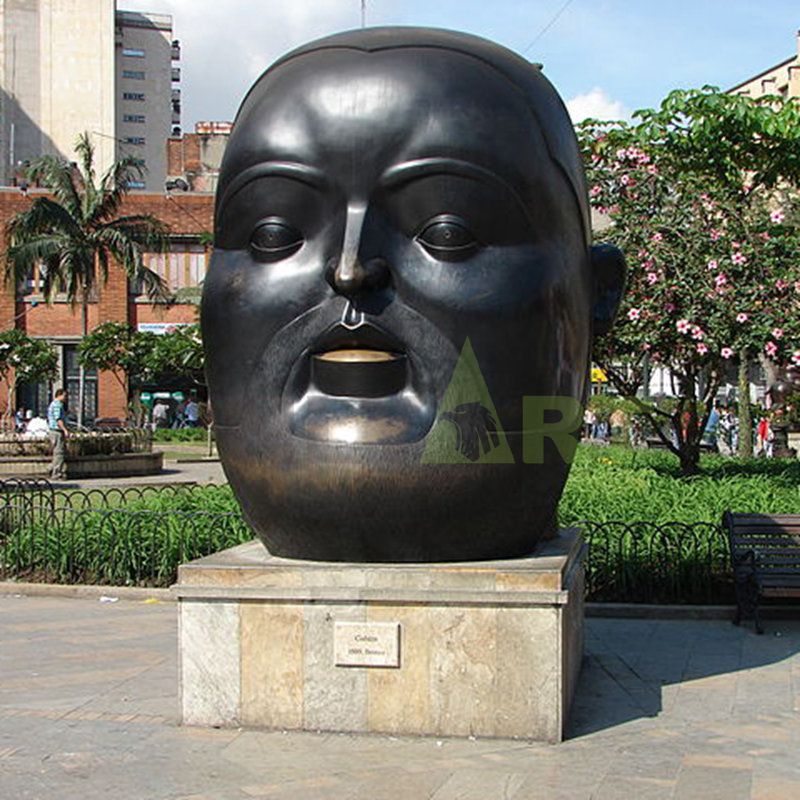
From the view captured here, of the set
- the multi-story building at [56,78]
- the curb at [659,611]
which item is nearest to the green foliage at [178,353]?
the curb at [659,611]

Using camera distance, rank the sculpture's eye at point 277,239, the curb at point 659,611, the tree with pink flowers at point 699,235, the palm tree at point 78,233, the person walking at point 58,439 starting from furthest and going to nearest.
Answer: the palm tree at point 78,233 → the person walking at point 58,439 → the tree with pink flowers at point 699,235 → the curb at point 659,611 → the sculpture's eye at point 277,239

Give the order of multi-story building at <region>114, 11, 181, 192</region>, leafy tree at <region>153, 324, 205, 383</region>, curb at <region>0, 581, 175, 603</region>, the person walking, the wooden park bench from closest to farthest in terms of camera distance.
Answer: the wooden park bench < curb at <region>0, 581, 175, 603</region> < the person walking < leafy tree at <region>153, 324, 205, 383</region> < multi-story building at <region>114, 11, 181, 192</region>

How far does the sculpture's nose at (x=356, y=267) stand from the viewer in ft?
18.7

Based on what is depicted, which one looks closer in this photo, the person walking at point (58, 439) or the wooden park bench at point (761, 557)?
the wooden park bench at point (761, 557)

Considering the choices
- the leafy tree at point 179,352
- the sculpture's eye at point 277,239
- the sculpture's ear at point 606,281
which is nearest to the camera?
the sculpture's eye at point 277,239

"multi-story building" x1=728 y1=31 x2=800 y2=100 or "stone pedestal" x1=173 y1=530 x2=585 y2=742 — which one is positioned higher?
"multi-story building" x1=728 y1=31 x2=800 y2=100

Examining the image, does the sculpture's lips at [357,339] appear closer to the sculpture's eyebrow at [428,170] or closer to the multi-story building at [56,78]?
the sculpture's eyebrow at [428,170]

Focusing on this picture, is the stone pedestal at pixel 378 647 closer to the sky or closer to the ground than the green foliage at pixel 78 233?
closer to the ground

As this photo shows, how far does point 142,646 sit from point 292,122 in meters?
4.03

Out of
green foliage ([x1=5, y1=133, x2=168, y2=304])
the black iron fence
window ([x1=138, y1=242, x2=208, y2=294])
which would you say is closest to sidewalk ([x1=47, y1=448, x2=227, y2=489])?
green foliage ([x1=5, y1=133, x2=168, y2=304])

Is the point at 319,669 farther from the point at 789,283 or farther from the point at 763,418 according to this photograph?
the point at 763,418

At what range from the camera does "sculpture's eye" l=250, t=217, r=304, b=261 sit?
601cm

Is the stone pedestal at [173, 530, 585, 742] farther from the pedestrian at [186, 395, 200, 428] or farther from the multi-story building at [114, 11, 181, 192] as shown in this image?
the multi-story building at [114, 11, 181, 192]

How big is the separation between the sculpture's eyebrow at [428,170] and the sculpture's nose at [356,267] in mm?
195
